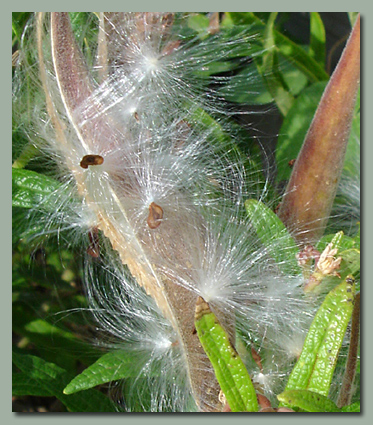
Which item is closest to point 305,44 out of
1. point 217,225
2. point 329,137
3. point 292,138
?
point 292,138

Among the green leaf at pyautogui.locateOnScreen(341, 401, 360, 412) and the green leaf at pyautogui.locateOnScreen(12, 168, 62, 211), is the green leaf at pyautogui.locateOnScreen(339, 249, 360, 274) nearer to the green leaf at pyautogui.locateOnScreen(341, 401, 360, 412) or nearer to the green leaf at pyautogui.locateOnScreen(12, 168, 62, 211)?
the green leaf at pyautogui.locateOnScreen(341, 401, 360, 412)

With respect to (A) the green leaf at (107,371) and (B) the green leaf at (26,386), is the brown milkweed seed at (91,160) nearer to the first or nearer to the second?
A: (A) the green leaf at (107,371)

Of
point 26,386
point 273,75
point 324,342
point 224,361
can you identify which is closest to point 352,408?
point 324,342

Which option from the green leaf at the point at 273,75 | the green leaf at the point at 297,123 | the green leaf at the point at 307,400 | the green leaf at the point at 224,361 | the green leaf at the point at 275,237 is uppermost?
the green leaf at the point at 273,75

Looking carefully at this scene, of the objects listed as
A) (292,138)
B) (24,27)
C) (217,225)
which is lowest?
(217,225)

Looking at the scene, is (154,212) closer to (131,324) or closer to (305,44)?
(131,324)

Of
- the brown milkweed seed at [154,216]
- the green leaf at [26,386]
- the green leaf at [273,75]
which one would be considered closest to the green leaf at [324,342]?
the brown milkweed seed at [154,216]

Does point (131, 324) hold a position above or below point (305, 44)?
below
